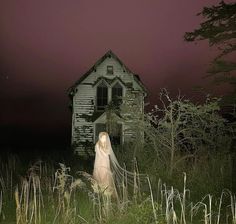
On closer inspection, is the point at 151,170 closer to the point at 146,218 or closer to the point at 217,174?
the point at 217,174

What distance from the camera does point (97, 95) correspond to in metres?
36.8

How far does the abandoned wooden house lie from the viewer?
119ft

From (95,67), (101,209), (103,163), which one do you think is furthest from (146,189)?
(95,67)

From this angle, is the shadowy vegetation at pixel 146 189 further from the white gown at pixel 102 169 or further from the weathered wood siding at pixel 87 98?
the weathered wood siding at pixel 87 98

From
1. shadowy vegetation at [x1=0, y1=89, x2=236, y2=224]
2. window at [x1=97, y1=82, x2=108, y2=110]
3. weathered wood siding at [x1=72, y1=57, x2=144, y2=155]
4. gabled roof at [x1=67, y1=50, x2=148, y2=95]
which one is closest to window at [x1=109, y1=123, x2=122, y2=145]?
weathered wood siding at [x1=72, y1=57, x2=144, y2=155]

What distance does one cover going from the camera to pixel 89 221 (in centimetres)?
970

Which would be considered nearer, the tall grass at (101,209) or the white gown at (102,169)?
the tall grass at (101,209)

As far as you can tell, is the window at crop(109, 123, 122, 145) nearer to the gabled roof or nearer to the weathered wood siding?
the weathered wood siding

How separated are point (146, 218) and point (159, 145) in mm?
11423

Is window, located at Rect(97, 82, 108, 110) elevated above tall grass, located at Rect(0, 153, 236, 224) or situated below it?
above

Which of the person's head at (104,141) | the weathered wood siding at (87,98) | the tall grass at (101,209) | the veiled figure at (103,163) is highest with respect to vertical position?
the weathered wood siding at (87,98)

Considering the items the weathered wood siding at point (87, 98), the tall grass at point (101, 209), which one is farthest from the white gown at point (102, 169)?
the weathered wood siding at point (87, 98)

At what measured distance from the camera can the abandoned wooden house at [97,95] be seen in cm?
3612

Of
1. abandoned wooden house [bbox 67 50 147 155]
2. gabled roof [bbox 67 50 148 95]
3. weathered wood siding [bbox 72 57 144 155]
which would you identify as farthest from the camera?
weathered wood siding [bbox 72 57 144 155]
